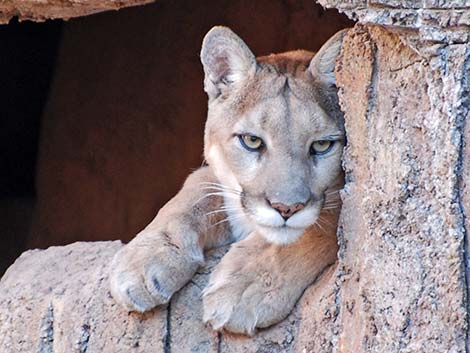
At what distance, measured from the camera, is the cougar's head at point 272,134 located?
2801 millimetres

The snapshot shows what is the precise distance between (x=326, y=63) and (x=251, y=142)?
1.07 ft

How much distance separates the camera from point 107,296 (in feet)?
9.96

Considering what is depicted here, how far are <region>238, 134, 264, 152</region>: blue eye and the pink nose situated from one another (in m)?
0.26

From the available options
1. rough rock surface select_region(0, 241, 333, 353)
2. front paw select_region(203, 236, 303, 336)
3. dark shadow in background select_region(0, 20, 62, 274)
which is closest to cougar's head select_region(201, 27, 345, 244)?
front paw select_region(203, 236, 303, 336)

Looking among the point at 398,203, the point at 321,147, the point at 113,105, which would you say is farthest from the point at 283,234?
the point at 113,105

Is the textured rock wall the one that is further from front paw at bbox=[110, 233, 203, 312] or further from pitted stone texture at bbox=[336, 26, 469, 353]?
front paw at bbox=[110, 233, 203, 312]

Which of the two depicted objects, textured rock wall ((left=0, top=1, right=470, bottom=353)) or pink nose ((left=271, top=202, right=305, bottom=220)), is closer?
textured rock wall ((left=0, top=1, right=470, bottom=353))

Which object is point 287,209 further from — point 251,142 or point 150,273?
point 150,273

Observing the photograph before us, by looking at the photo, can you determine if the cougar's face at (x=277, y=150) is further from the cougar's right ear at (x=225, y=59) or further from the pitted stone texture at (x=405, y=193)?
the pitted stone texture at (x=405, y=193)

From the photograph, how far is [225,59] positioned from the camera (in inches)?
125

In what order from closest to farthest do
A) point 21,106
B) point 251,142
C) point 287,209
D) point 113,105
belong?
point 287,209 → point 251,142 → point 113,105 → point 21,106

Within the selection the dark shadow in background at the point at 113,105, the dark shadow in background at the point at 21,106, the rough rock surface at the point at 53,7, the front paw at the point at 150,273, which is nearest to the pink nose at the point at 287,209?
the front paw at the point at 150,273

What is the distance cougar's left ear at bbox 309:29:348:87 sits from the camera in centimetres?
300

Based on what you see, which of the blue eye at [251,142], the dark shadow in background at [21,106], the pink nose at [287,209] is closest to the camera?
Answer: the pink nose at [287,209]
